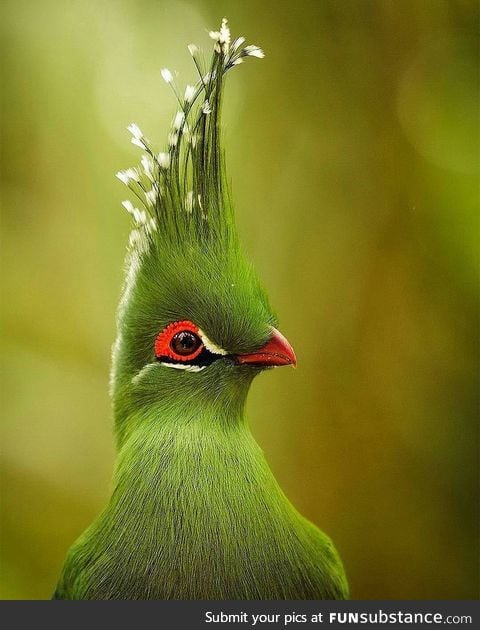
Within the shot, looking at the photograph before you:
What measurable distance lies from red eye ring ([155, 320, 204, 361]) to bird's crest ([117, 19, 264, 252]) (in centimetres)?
17

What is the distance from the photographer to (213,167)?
4.51 ft

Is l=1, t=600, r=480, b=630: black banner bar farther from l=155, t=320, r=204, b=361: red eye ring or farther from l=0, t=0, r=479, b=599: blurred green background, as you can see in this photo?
l=155, t=320, r=204, b=361: red eye ring

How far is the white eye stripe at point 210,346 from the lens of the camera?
52.3 inches

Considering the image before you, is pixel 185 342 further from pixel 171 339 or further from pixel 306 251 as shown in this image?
pixel 306 251

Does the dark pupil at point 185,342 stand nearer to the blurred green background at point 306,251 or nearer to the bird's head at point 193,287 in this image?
the bird's head at point 193,287

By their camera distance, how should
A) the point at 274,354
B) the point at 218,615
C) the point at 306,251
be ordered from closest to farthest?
the point at 274,354, the point at 218,615, the point at 306,251

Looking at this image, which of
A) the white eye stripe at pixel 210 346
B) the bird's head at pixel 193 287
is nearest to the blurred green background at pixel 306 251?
the bird's head at pixel 193 287

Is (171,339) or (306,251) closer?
(171,339)

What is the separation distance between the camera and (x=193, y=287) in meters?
1.34

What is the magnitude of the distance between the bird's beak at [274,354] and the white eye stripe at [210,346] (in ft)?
0.14

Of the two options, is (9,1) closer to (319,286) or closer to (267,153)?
(267,153)

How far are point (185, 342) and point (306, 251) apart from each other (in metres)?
0.57

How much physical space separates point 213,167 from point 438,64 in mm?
825

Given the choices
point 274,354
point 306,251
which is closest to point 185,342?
point 274,354
